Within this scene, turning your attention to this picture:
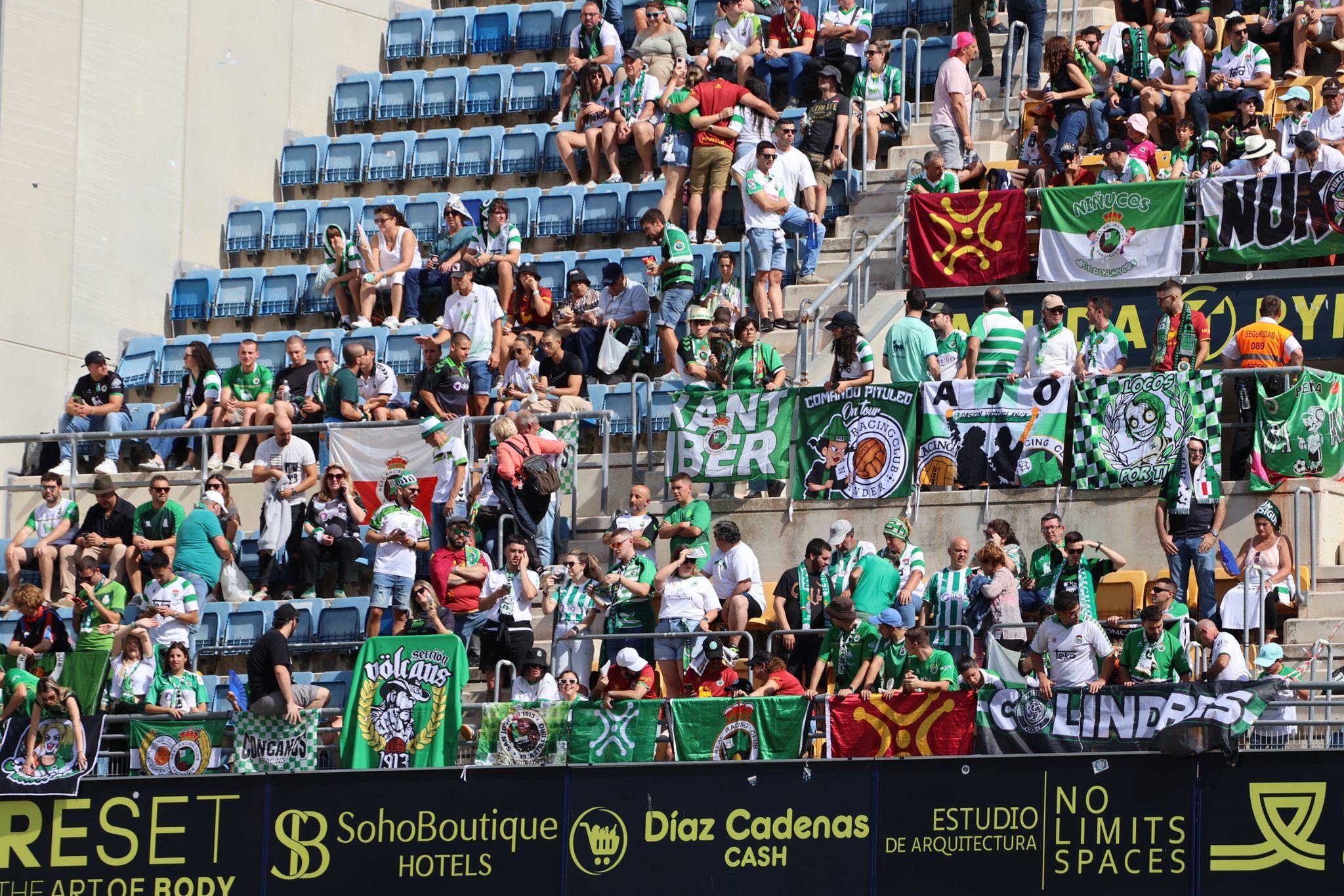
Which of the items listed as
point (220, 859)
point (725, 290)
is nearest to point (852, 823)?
point (220, 859)

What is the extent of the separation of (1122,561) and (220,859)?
664 centimetres

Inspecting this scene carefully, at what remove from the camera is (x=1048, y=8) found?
82.8 feet

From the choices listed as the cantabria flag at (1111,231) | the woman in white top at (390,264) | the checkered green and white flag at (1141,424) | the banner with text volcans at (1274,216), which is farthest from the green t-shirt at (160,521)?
the banner with text volcans at (1274,216)

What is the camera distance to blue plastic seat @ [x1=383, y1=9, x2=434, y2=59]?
94.0ft

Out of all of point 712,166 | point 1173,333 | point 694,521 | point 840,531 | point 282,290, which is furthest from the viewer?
point 282,290

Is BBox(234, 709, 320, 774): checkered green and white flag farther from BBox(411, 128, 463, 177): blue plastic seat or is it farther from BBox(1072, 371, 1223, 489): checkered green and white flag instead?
BBox(411, 128, 463, 177): blue plastic seat

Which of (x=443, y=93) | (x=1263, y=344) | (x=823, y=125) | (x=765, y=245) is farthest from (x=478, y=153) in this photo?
(x=1263, y=344)

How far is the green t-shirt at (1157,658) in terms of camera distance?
645 inches

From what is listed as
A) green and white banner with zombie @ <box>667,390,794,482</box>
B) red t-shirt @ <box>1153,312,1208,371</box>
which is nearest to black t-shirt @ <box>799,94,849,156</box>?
green and white banner with zombie @ <box>667,390,794,482</box>

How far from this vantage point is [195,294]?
1030 inches

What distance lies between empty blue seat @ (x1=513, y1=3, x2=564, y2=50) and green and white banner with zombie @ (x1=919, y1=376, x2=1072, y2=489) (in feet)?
32.1

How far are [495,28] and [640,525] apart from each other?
1034cm

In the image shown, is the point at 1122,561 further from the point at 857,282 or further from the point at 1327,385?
the point at 857,282

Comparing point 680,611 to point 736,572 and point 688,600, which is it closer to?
point 688,600
